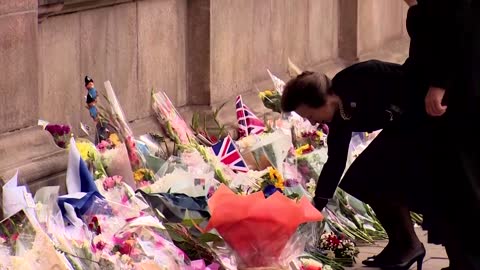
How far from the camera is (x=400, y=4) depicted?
12930 mm

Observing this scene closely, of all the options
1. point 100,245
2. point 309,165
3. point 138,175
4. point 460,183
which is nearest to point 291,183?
point 309,165

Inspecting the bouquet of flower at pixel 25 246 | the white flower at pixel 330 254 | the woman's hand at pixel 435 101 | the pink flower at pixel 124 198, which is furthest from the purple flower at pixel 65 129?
the woman's hand at pixel 435 101

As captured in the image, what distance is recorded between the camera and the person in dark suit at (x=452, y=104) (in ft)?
21.2

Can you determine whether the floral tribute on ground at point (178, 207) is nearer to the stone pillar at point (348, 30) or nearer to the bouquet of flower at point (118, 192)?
the bouquet of flower at point (118, 192)

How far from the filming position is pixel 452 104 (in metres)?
6.64

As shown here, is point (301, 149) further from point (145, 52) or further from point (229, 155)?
point (145, 52)

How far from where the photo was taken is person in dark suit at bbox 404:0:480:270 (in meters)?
6.47

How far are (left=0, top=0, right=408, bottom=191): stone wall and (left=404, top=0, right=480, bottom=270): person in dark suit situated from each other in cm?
173

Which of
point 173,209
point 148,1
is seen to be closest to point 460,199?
point 173,209

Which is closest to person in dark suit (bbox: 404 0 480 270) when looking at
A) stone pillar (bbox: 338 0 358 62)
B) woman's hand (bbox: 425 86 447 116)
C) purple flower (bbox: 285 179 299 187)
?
woman's hand (bbox: 425 86 447 116)

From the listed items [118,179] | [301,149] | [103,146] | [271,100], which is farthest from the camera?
[271,100]

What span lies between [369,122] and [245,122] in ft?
5.99

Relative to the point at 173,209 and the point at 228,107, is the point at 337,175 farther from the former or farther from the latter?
the point at 228,107

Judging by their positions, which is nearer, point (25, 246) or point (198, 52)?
point (25, 246)
